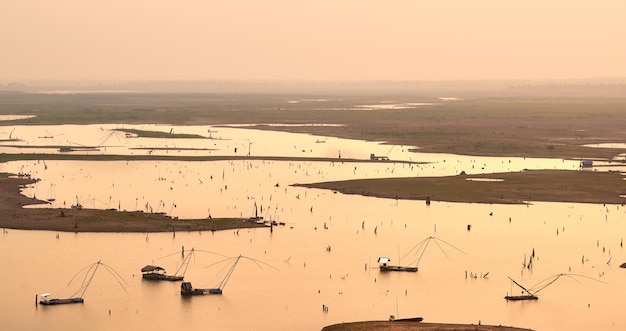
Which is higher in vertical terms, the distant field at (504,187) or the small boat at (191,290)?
the distant field at (504,187)

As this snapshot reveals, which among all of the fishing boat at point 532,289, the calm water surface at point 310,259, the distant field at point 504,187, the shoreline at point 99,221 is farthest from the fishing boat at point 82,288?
the distant field at point 504,187

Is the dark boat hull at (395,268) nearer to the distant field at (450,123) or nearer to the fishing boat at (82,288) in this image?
the fishing boat at (82,288)

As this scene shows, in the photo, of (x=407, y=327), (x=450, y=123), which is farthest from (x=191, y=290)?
(x=450, y=123)

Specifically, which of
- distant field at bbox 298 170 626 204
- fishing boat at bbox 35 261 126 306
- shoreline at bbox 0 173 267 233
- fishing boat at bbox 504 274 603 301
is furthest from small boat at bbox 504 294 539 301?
distant field at bbox 298 170 626 204

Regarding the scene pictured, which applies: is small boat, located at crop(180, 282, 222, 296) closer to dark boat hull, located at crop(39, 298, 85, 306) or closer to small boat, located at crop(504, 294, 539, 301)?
dark boat hull, located at crop(39, 298, 85, 306)

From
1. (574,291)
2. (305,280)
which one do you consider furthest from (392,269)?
(574,291)

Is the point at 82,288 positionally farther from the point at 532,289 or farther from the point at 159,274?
the point at 532,289

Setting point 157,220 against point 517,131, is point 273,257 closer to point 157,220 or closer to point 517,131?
point 157,220
